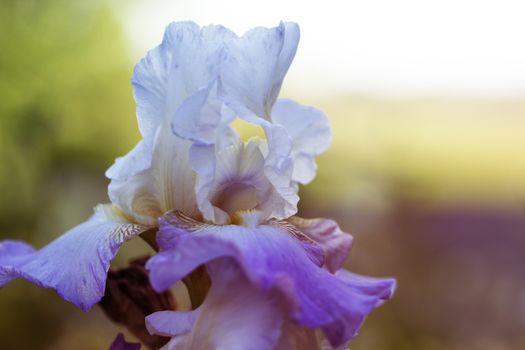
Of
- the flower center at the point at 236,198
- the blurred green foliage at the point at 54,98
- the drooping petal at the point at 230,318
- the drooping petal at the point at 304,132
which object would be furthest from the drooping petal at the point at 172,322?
the blurred green foliage at the point at 54,98

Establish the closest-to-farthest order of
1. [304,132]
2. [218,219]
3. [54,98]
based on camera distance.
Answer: [218,219] → [304,132] → [54,98]

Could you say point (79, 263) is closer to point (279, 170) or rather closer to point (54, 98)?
point (279, 170)

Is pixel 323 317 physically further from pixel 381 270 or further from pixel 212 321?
pixel 381 270

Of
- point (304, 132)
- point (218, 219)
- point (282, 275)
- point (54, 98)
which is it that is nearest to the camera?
point (282, 275)

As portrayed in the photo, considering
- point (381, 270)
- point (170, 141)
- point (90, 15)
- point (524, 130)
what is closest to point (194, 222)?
point (170, 141)

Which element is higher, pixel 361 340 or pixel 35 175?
pixel 35 175

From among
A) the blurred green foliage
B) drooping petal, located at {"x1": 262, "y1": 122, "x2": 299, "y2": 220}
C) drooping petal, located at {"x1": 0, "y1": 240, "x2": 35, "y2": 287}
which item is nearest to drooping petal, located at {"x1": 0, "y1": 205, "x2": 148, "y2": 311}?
drooping petal, located at {"x1": 0, "y1": 240, "x2": 35, "y2": 287}

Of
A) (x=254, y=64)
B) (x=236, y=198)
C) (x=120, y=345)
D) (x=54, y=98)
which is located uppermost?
(x=254, y=64)

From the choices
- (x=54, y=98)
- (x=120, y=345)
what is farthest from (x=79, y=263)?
(x=54, y=98)

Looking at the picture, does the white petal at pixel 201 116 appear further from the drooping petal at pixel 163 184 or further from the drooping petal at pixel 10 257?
the drooping petal at pixel 10 257
